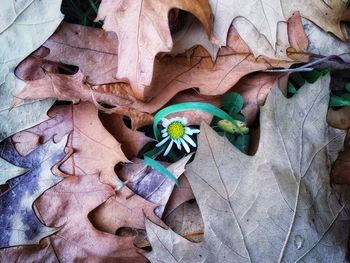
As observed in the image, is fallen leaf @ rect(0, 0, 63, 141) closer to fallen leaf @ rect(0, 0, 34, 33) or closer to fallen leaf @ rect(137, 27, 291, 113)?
fallen leaf @ rect(0, 0, 34, 33)

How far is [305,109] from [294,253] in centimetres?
42

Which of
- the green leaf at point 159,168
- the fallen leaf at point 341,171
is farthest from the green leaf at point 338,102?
the green leaf at point 159,168

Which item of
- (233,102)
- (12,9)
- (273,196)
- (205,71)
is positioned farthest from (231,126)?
(12,9)

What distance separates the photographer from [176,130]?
61.4 inches

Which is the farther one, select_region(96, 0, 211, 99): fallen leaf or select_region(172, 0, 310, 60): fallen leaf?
select_region(172, 0, 310, 60): fallen leaf

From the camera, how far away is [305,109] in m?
1.36

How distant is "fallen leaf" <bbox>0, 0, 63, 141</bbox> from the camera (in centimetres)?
150

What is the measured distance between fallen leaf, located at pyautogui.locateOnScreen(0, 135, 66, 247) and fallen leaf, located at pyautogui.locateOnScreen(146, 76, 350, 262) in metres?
0.38

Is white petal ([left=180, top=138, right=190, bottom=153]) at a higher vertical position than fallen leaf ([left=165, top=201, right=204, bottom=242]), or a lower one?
higher

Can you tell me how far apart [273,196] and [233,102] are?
0.39m

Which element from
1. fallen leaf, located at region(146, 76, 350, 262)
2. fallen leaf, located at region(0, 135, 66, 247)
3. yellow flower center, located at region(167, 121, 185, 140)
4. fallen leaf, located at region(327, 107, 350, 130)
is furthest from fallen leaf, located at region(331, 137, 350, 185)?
fallen leaf, located at region(0, 135, 66, 247)

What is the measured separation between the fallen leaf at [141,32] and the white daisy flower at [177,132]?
0.18 metres

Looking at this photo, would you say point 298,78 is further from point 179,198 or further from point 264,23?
point 179,198

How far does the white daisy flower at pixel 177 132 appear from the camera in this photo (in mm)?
1554
